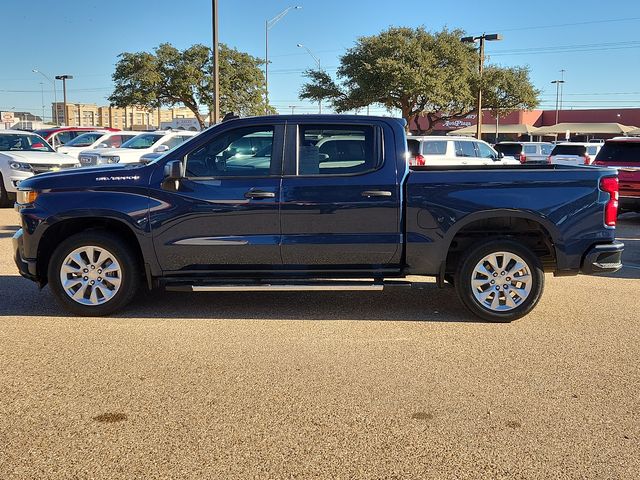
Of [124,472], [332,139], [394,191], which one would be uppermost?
[332,139]

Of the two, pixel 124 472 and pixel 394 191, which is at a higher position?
pixel 394 191

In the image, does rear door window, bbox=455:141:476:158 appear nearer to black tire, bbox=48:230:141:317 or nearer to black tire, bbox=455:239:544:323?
black tire, bbox=455:239:544:323

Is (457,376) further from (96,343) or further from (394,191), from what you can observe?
(96,343)

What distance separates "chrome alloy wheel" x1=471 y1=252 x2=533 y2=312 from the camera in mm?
5918

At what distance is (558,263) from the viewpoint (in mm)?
5914

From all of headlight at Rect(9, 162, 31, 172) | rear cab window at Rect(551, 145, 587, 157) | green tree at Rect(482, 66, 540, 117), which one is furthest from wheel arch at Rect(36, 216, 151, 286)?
green tree at Rect(482, 66, 540, 117)

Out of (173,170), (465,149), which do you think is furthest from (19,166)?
(465,149)

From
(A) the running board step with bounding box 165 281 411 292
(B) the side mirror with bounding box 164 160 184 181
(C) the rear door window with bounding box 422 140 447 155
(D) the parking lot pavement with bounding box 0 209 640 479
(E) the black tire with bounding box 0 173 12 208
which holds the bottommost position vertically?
(D) the parking lot pavement with bounding box 0 209 640 479

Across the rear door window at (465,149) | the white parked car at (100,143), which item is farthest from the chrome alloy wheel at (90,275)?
the rear door window at (465,149)

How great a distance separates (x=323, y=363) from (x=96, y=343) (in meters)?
1.92

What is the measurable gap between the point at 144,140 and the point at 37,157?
4.30 meters

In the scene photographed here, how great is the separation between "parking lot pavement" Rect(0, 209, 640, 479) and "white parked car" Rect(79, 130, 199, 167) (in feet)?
36.5

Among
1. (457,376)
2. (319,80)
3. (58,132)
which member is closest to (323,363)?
(457,376)

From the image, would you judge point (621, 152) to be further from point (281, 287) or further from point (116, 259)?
point (116, 259)
